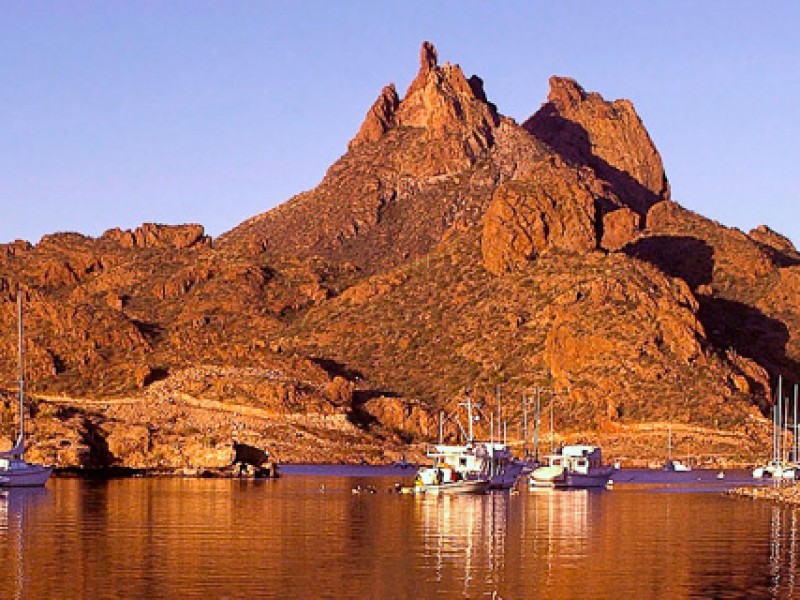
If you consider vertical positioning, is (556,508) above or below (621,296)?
below

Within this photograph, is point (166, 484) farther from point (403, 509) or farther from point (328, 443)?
point (328, 443)

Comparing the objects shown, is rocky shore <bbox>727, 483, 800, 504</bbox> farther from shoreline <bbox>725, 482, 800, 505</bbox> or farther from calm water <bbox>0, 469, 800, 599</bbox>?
calm water <bbox>0, 469, 800, 599</bbox>

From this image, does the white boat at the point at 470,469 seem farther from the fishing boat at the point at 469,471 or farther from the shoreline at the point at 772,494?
the shoreline at the point at 772,494

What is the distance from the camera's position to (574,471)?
12700cm

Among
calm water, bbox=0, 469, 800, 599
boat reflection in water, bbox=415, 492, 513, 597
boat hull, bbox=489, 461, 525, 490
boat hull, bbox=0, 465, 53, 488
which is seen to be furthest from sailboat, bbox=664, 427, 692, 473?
boat hull, bbox=0, 465, 53, 488

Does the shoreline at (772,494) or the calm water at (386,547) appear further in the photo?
the shoreline at (772,494)

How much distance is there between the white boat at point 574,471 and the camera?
12481cm

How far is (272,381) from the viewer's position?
188 meters

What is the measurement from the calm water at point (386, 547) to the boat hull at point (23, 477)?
735cm

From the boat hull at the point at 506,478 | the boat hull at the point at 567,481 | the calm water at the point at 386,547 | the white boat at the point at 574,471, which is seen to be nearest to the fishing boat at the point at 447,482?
the boat hull at the point at 506,478

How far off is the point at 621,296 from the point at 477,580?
146934 millimetres

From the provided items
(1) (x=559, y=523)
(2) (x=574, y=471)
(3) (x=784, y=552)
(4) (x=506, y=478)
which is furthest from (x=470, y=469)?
(3) (x=784, y=552)

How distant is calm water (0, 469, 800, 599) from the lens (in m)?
47.5

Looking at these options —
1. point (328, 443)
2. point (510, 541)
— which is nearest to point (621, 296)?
point (328, 443)
